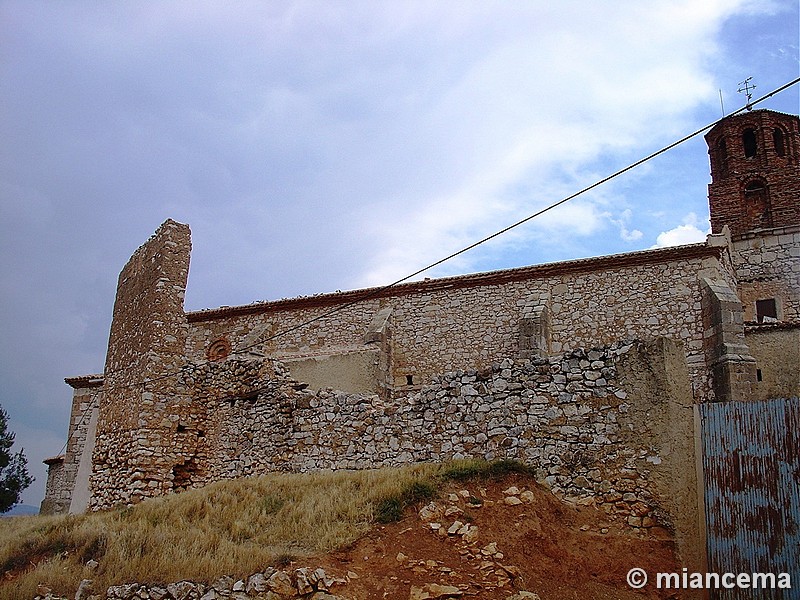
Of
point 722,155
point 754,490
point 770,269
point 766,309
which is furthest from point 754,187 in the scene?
point 754,490

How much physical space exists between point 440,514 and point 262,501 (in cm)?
290

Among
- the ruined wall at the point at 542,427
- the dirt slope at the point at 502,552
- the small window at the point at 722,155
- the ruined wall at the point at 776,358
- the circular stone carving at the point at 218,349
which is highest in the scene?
the small window at the point at 722,155

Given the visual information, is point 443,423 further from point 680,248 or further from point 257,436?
point 680,248

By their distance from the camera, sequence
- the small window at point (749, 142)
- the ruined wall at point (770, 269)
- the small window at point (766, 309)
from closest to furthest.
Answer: the small window at point (766, 309), the ruined wall at point (770, 269), the small window at point (749, 142)

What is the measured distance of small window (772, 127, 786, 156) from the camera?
78.5ft

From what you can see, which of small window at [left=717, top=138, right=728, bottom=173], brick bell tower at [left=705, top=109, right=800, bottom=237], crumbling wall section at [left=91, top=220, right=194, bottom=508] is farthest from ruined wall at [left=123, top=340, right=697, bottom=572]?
small window at [left=717, top=138, right=728, bottom=173]

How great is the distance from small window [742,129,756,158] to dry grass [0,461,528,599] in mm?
20381

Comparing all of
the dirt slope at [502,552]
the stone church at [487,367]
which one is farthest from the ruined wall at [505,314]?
the dirt slope at [502,552]

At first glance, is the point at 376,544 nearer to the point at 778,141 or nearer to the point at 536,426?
the point at 536,426

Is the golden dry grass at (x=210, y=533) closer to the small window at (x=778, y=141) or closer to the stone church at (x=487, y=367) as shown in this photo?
the stone church at (x=487, y=367)

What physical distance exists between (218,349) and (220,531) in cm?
1463

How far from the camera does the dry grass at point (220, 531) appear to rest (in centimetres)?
820

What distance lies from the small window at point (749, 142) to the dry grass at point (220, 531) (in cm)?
2038

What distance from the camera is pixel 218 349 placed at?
2319 centimetres
